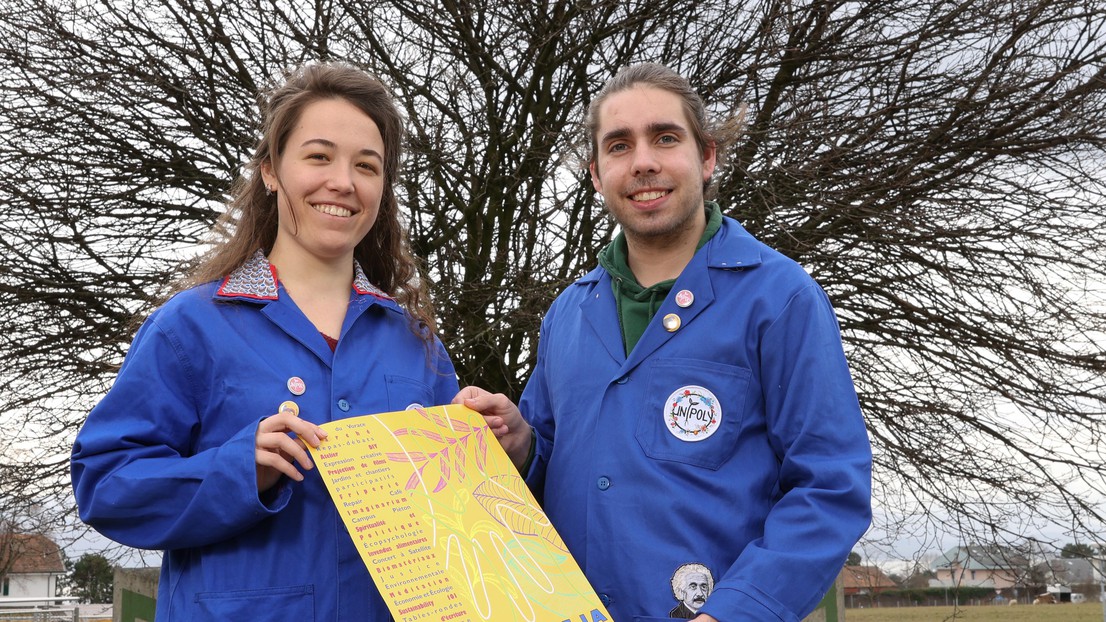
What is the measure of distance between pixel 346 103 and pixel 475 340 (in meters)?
3.63

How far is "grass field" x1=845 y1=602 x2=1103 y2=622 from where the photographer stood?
6.98 m

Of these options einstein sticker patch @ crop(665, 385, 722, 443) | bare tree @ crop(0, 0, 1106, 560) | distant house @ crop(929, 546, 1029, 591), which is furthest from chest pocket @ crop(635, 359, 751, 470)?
distant house @ crop(929, 546, 1029, 591)

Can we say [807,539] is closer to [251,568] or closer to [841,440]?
[841,440]

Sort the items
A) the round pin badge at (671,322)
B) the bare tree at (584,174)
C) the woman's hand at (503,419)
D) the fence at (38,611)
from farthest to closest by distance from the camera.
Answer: the fence at (38,611), the bare tree at (584,174), the woman's hand at (503,419), the round pin badge at (671,322)

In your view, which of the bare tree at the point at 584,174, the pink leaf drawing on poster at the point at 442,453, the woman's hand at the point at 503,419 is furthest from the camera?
the bare tree at the point at 584,174

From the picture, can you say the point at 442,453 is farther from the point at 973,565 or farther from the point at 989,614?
the point at 989,614

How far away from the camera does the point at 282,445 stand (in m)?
1.93

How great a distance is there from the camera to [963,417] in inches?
268

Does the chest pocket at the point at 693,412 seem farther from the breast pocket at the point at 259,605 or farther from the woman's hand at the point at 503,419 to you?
the breast pocket at the point at 259,605

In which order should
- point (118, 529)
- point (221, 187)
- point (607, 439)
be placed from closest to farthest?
point (118, 529) → point (607, 439) → point (221, 187)

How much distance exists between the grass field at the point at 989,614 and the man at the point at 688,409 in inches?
180

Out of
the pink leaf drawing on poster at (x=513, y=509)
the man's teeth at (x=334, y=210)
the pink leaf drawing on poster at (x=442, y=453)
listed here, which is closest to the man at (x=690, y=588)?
the pink leaf drawing on poster at (x=513, y=509)

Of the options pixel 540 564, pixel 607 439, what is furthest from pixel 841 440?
pixel 540 564

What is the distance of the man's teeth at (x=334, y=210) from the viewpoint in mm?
2275
